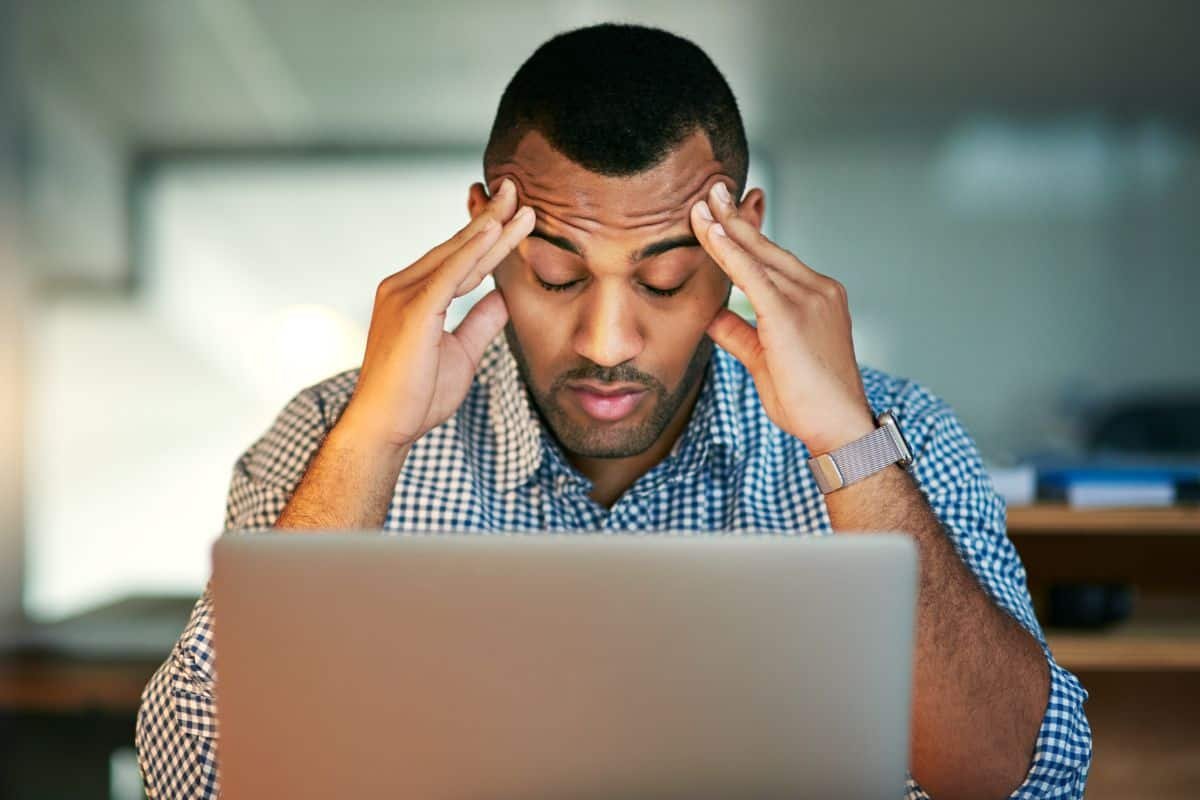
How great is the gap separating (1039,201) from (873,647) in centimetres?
447

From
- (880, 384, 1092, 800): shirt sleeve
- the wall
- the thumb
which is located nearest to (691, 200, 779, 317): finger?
the thumb

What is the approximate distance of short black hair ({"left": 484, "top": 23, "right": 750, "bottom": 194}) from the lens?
1386 millimetres

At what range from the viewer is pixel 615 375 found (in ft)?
4.67

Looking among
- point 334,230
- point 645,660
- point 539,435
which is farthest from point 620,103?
point 334,230

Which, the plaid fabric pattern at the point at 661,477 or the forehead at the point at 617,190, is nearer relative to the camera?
the forehead at the point at 617,190

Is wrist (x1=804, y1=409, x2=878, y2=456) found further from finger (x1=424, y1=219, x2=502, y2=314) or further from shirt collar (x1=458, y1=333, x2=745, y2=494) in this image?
finger (x1=424, y1=219, x2=502, y2=314)

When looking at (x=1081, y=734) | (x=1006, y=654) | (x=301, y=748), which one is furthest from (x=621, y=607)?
(x=1081, y=734)

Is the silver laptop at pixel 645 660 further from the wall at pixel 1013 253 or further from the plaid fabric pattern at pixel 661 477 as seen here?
the wall at pixel 1013 253

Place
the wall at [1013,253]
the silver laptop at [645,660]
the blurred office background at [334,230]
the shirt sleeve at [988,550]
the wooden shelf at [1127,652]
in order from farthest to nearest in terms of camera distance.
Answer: the wall at [1013,253] → the blurred office background at [334,230] → the wooden shelf at [1127,652] → the shirt sleeve at [988,550] → the silver laptop at [645,660]

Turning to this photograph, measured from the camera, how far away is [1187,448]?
172 inches

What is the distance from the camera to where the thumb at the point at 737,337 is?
140 centimetres

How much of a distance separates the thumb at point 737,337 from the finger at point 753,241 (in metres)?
0.11

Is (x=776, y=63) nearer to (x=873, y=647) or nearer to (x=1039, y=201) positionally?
(x=1039, y=201)

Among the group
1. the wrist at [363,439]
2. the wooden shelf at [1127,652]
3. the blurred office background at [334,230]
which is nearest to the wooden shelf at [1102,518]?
the wooden shelf at [1127,652]
